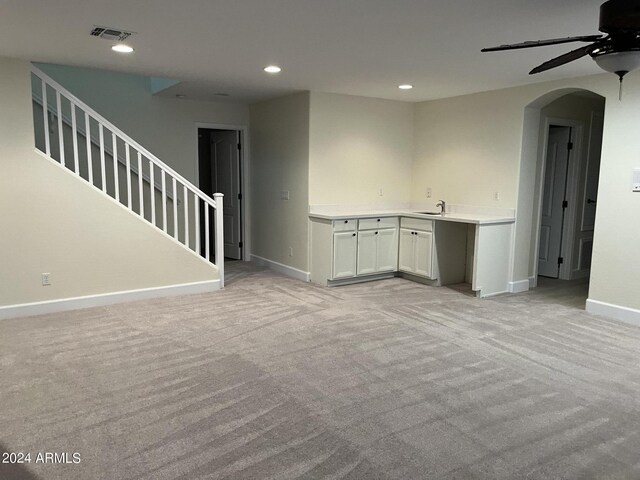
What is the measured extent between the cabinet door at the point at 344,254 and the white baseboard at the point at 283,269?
0.49 m

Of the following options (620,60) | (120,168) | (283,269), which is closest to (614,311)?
(620,60)

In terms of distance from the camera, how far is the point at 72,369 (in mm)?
3383

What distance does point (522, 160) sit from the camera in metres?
5.55

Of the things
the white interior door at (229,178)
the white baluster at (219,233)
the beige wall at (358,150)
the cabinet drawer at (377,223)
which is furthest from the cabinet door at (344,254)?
the white interior door at (229,178)

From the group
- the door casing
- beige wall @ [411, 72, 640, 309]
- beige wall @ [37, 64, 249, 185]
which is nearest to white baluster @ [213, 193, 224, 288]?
beige wall @ [37, 64, 249, 185]

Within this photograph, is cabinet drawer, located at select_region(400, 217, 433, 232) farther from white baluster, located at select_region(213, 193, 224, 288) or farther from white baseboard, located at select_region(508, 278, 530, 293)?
white baluster, located at select_region(213, 193, 224, 288)

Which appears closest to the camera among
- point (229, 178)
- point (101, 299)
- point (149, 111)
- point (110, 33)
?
point (110, 33)

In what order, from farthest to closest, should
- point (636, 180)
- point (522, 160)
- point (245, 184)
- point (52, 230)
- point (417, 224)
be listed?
point (245, 184) < point (417, 224) < point (522, 160) < point (52, 230) < point (636, 180)

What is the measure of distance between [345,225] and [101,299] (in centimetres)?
283

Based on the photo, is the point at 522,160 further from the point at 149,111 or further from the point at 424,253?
the point at 149,111

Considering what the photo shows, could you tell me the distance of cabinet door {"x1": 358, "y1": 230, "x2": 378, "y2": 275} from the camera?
610cm

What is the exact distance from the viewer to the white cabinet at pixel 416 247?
5.96m

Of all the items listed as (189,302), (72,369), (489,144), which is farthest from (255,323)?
(489,144)

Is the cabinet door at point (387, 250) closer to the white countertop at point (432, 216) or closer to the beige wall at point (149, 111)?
the white countertop at point (432, 216)
